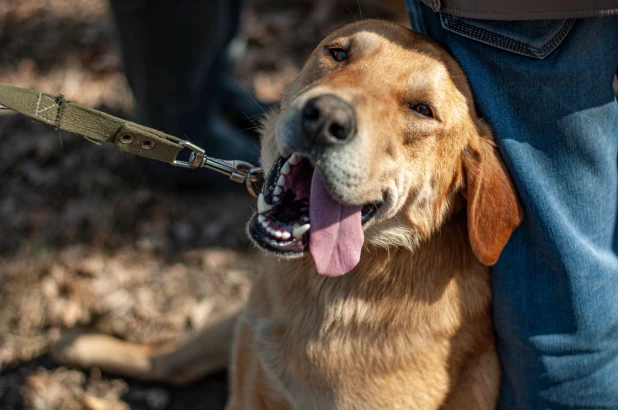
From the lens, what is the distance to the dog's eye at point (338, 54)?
2.78 m

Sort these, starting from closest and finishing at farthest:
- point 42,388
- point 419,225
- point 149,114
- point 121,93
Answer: point 419,225 → point 42,388 → point 149,114 → point 121,93

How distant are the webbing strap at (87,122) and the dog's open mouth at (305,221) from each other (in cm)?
49

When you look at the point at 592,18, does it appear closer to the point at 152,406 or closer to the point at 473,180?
the point at 473,180

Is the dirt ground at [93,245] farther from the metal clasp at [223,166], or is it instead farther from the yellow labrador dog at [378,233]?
the yellow labrador dog at [378,233]

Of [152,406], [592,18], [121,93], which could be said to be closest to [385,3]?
[121,93]

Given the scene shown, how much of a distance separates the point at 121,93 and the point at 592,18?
4255mm

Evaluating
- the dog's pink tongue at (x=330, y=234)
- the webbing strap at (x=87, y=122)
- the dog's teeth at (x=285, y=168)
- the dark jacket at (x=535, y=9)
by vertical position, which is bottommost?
the dog's pink tongue at (x=330, y=234)

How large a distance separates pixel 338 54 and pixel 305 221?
2.74 feet

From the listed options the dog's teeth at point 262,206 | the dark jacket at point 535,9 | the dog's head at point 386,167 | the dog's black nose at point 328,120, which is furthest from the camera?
the dog's teeth at point 262,206

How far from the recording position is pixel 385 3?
499 centimetres

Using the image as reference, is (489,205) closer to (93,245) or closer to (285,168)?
(285,168)

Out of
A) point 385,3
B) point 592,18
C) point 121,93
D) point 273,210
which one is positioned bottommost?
point 121,93

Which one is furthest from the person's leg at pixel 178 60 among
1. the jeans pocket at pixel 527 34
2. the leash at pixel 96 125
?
the jeans pocket at pixel 527 34

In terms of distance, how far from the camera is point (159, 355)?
3723 millimetres
